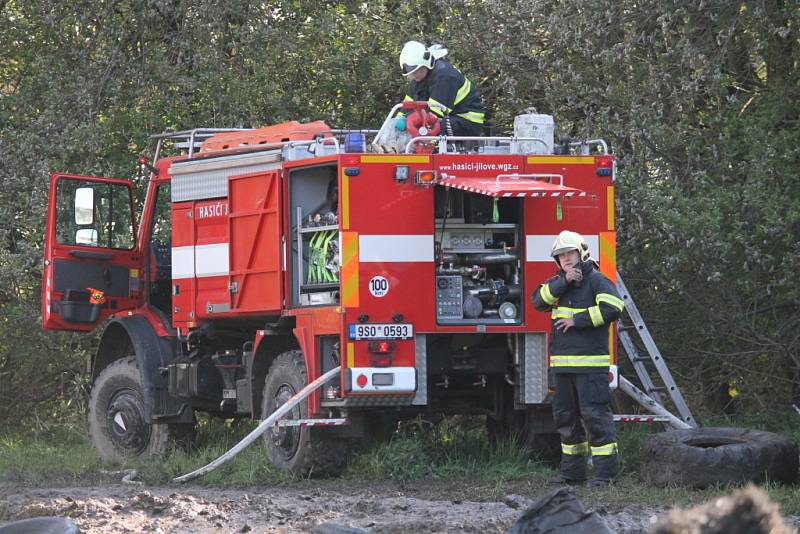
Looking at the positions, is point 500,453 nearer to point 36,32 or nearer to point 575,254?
point 575,254

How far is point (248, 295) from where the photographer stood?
1116 cm

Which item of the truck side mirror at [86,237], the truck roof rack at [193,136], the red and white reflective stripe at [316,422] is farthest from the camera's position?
the truck side mirror at [86,237]

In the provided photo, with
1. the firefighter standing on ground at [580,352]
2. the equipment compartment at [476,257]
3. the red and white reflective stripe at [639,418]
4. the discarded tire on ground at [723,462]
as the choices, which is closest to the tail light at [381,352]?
the equipment compartment at [476,257]

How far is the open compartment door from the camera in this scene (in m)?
9.73

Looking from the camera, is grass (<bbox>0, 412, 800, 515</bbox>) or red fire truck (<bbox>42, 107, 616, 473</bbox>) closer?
grass (<bbox>0, 412, 800, 515</bbox>)

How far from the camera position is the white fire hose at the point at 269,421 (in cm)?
1010

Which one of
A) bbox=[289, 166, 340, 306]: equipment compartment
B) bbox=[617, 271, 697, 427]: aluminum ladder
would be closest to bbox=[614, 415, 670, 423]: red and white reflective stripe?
bbox=[617, 271, 697, 427]: aluminum ladder

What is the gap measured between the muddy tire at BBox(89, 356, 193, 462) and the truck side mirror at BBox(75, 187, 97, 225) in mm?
1298

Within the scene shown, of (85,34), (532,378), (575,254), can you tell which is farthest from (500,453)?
(85,34)

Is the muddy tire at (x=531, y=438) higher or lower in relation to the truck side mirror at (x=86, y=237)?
lower

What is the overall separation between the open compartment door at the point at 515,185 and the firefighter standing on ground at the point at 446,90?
2.98ft

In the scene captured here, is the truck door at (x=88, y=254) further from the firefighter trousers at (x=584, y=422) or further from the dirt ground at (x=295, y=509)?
the firefighter trousers at (x=584, y=422)

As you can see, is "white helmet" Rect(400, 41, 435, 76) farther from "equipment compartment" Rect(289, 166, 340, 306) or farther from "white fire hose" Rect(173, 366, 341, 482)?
"white fire hose" Rect(173, 366, 341, 482)

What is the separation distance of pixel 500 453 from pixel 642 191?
8.31 feet
